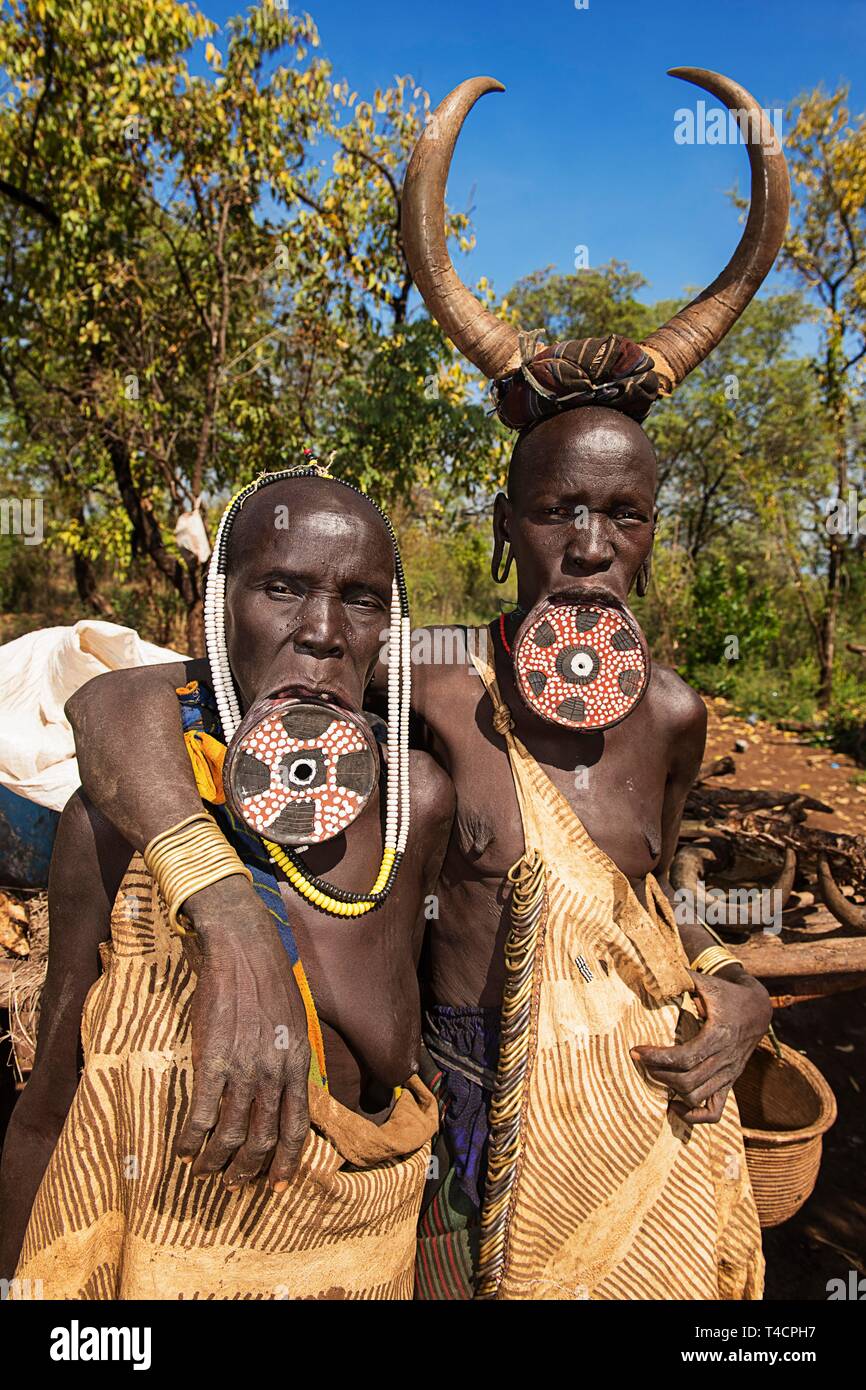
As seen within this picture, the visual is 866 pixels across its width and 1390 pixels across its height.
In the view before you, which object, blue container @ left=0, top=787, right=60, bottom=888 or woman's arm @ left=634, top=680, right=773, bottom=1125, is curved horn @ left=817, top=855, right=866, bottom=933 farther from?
blue container @ left=0, top=787, right=60, bottom=888

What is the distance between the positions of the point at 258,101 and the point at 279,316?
1.90 metres

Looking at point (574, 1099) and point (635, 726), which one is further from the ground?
point (635, 726)

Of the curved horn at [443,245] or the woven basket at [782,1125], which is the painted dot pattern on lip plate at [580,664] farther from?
the woven basket at [782,1125]

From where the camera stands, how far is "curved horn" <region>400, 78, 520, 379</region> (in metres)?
1.75

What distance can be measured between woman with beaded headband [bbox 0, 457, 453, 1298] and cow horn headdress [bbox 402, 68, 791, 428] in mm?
594

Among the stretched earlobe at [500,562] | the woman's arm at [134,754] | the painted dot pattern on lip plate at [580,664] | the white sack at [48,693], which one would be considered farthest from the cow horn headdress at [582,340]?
the white sack at [48,693]

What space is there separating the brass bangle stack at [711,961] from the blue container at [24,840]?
181cm

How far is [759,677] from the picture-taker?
11.8 meters

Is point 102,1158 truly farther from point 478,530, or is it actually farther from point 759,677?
point 478,530

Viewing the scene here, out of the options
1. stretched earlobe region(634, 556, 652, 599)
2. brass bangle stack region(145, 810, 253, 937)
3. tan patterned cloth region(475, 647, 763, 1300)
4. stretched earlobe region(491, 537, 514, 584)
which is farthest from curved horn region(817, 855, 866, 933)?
brass bangle stack region(145, 810, 253, 937)

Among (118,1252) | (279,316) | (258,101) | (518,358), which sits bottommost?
(118,1252)

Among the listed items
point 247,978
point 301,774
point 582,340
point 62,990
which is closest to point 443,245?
point 582,340
